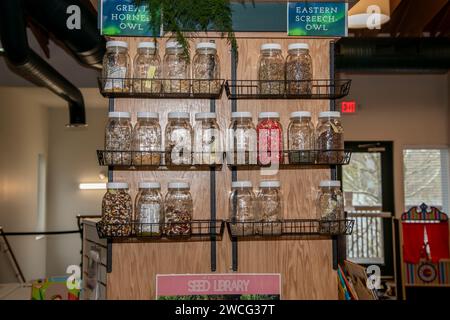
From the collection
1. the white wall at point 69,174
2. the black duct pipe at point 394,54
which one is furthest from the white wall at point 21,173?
the black duct pipe at point 394,54

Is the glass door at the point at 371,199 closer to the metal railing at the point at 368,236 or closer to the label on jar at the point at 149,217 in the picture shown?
the metal railing at the point at 368,236

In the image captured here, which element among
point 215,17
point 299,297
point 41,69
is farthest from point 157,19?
point 41,69

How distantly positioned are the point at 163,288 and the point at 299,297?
566 mm

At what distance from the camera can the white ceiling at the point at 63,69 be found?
3680 millimetres

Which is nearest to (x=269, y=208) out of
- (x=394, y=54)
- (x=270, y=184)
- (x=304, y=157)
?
(x=270, y=184)

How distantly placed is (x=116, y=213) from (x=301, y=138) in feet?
2.42

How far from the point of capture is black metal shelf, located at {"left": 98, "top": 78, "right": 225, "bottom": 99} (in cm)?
Answer: 201

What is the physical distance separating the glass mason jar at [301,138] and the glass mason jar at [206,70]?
0.32m

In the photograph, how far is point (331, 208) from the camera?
6.74ft

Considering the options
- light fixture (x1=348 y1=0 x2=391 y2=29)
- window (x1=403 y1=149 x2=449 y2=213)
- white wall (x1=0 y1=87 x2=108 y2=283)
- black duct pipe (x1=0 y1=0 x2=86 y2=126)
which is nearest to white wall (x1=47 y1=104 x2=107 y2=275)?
white wall (x1=0 y1=87 x2=108 y2=283)

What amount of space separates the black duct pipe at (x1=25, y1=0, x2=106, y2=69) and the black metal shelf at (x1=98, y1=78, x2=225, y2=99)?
580 mm

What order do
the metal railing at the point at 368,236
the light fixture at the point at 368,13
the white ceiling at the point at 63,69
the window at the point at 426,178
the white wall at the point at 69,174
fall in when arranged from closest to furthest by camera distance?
the light fixture at the point at 368,13
the white ceiling at the point at 63,69
the metal railing at the point at 368,236
the white wall at the point at 69,174
the window at the point at 426,178
